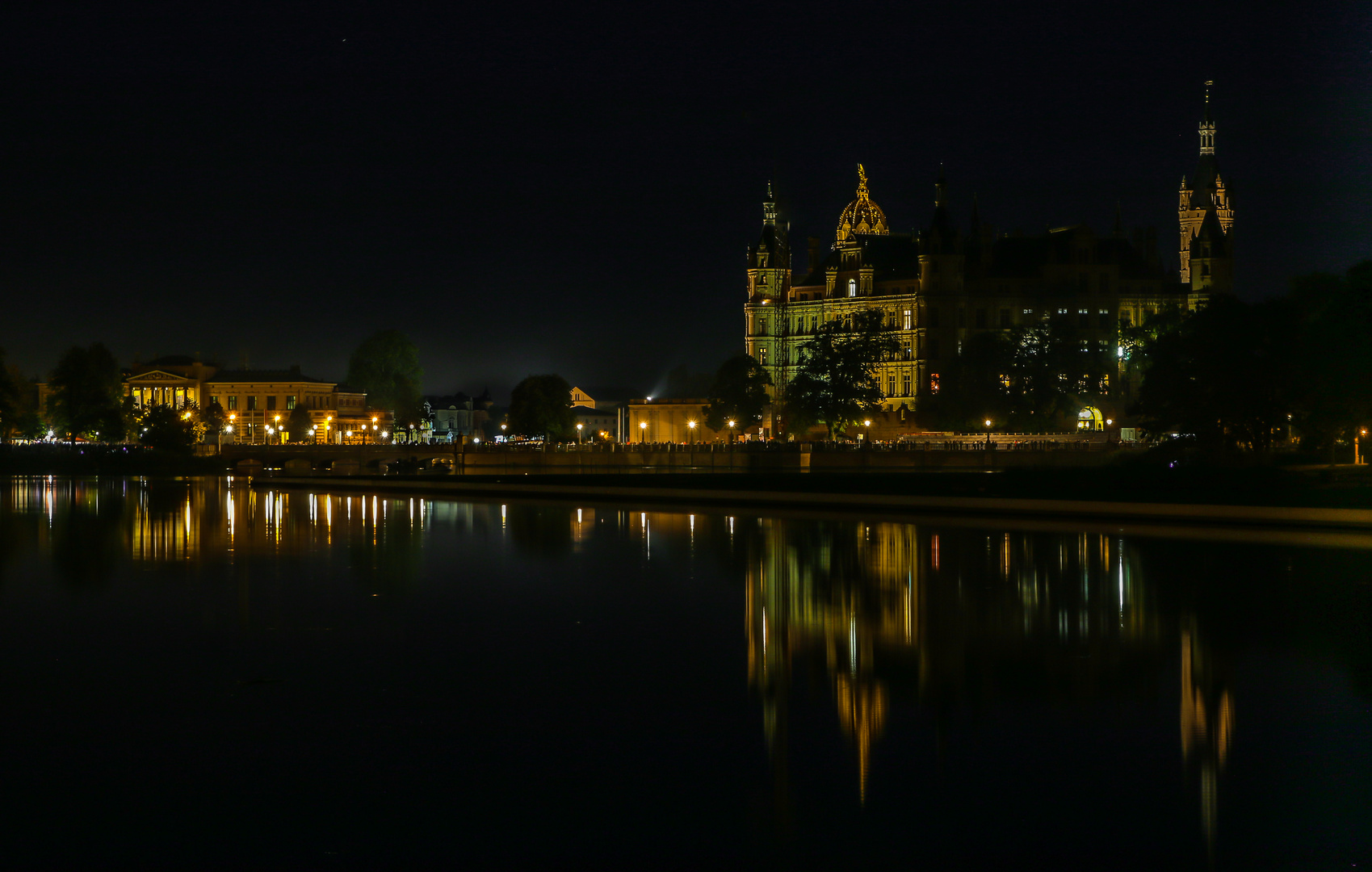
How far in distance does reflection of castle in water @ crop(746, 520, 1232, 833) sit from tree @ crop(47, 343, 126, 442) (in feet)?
340

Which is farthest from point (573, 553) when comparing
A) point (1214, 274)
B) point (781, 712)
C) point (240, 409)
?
point (240, 409)

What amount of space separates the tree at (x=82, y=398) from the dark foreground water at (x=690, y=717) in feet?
333

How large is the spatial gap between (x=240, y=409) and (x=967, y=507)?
144323 mm

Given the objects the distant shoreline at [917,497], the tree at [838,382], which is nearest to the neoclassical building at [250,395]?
the tree at [838,382]

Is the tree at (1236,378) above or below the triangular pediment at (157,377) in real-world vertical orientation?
below

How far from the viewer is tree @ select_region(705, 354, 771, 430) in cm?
12250

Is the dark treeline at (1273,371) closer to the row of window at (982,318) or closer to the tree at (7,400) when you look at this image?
the row of window at (982,318)

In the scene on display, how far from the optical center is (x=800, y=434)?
109m

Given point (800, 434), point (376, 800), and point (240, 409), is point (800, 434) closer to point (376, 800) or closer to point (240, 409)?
point (240, 409)

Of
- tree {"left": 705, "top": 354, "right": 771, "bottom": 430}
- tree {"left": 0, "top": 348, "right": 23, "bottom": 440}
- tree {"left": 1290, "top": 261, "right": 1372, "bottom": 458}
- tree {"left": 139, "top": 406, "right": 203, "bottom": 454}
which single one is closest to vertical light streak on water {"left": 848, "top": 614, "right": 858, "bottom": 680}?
tree {"left": 1290, "top": 261, "right": 1372, "bottom": 458}

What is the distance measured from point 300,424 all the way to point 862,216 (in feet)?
225

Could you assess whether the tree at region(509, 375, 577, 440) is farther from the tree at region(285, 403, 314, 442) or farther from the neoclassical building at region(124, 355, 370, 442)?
the neoclassical building at region(124, 355, 370, 442)

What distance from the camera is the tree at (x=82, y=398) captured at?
374ft

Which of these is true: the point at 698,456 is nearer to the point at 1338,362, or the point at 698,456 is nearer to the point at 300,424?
the point at 1338,362
